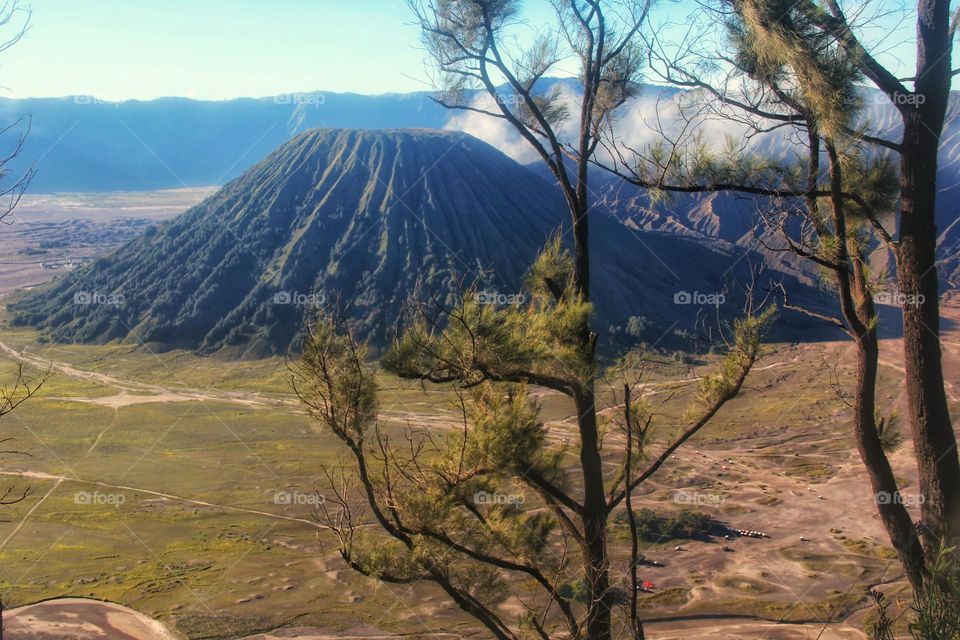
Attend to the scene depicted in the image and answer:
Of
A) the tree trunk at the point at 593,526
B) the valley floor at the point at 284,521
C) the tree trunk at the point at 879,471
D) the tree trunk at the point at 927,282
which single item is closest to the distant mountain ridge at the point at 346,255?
the valley floor at the point at 284,521

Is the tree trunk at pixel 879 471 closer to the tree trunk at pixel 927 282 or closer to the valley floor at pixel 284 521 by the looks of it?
the tree trunk at pixel 927 282

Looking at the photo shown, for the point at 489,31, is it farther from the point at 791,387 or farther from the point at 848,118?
the point at 791,387

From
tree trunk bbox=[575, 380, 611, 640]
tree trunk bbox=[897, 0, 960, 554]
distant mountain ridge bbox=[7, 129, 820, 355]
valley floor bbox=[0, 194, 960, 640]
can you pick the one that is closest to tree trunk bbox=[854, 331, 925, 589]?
tree trunk bbox=[897, 0, 960, 554]

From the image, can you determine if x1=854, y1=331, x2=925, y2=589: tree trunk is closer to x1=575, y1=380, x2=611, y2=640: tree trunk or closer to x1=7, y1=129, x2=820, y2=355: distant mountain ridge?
x1=575, y1=380, x2=611, y2=640: tree trunk

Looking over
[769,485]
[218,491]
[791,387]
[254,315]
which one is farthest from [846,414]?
[254,315]

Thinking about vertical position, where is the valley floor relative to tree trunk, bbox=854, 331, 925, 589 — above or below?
below

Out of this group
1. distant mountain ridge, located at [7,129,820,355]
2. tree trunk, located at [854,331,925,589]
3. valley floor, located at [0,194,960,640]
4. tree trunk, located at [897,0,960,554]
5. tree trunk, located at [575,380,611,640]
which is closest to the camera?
tree trunk, located at [897,0,960,554]

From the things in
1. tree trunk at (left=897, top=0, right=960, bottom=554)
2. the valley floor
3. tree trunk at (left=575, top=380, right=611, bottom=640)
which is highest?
tree trunk at (left=897, top=0, right=960, bottom=554)

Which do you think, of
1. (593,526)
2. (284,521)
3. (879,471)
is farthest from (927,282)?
(284,521)

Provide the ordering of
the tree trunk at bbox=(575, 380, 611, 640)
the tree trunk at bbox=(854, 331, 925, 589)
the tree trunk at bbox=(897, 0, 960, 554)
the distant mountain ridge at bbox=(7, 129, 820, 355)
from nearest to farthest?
1. the tree trunk at bbox=(897, 0, 960, 554)
2. the tree trunk at bbox=(854, 331, 925, 589)
3. the tree trunk at bbox=(575, 380, 611, 640)
4. the distant mountain ridge at bbox=(7, 129, 820, 355)
